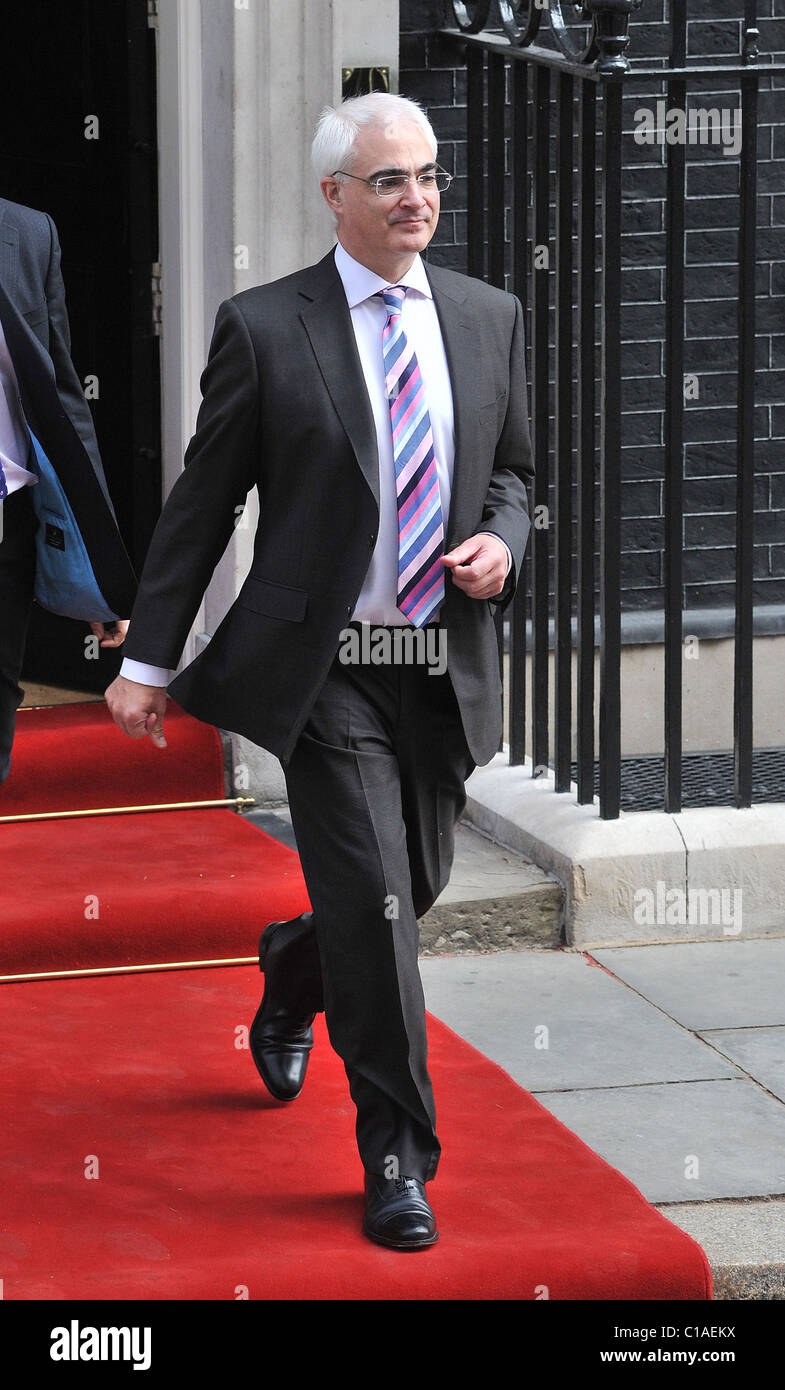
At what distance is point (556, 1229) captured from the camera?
11.8ft

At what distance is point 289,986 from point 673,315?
2186 mm

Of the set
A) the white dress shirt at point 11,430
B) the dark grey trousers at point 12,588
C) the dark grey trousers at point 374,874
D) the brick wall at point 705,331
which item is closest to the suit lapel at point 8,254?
the white dress shirt at point 11,430

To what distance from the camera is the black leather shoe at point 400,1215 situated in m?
3.51

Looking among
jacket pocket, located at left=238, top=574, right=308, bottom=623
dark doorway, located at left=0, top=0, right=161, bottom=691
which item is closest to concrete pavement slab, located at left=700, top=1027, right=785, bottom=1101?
jacket pocket, located at left=238, top=574, right=308, bottom=623

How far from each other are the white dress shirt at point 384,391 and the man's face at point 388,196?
10 centimetres

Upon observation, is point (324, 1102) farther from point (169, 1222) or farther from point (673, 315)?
point (673, 315)

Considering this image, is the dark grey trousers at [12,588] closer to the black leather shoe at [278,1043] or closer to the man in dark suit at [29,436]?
the man in dark suit at [29,436]

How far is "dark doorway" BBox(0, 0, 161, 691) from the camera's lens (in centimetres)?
618

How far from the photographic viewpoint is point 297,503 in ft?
11.5

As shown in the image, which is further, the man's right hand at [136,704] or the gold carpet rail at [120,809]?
the gold carpet rail at [120,809]

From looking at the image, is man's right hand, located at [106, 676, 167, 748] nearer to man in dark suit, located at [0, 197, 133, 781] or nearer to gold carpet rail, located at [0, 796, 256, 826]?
man in dark suit, located at [0, 197, 133, 781]

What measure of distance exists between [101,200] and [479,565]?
331 cm
